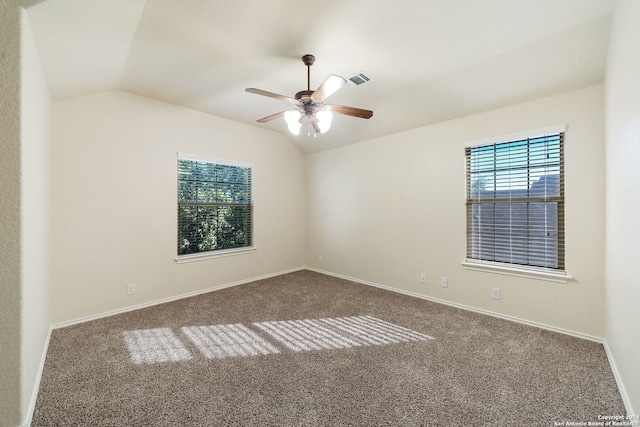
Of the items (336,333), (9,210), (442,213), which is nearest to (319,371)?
(336,333)

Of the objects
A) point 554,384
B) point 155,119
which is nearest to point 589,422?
point 554,384

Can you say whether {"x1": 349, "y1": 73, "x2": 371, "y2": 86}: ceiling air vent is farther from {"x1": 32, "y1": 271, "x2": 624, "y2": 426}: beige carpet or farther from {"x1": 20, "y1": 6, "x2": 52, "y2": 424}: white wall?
{"x1": 32, "y1": 271, "x2": 624, "y2": 426}: beige carpet

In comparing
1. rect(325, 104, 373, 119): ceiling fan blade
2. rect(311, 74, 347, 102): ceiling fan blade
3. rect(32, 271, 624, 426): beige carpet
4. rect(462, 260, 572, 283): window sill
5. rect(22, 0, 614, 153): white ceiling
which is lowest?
rect(32, 271, 624, 426): beige carpet

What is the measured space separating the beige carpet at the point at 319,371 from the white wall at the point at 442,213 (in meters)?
0.37

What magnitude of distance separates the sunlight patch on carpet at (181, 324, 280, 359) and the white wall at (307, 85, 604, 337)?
2294 millimetres

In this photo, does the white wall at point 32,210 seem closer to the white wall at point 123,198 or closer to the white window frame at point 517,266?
the white wall at point 123,198

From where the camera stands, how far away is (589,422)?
5.22ft

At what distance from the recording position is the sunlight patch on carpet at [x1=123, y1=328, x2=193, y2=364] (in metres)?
2.28

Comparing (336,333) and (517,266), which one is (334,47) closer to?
(336,333)

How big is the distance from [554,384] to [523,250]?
1491mm

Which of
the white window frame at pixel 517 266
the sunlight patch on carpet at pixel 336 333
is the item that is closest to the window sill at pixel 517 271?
the white window frame at pixel 517 266

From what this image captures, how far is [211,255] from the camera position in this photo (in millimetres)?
4117

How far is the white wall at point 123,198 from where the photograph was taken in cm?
293

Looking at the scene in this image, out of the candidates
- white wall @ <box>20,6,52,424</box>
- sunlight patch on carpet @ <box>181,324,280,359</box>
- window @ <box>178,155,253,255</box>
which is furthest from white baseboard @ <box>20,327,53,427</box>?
window @ <box>178,155,253,255</box>
